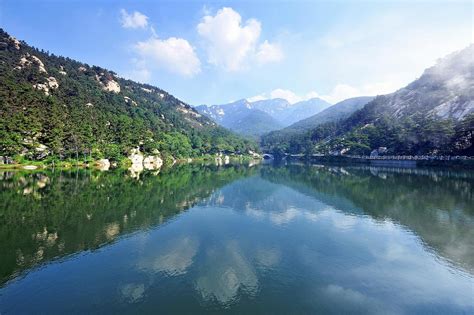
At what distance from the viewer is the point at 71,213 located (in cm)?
3447

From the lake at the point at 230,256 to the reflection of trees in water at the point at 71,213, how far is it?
0.16 meters

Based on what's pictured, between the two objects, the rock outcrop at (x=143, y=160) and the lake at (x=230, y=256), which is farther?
the rock outcrop at (x=143, y=160)

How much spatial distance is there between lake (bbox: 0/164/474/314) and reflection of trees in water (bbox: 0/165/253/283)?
158 millimetres

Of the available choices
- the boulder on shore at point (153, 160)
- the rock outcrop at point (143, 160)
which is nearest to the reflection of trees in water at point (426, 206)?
the rock outcrop at point (143, 160)

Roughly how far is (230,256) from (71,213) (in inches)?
834

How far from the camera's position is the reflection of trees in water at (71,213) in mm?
23531

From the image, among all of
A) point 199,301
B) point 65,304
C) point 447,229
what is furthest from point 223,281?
point 447,229

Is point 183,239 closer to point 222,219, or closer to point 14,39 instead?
point 222,219

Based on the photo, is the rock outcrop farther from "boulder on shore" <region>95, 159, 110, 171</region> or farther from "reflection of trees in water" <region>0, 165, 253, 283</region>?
"reflection of trees in water" <region>0, 165, 253, 283</region>

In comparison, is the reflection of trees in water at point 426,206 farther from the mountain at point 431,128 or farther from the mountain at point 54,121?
the mountain at point 54,121

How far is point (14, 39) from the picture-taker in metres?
168

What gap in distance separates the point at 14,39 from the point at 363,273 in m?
210

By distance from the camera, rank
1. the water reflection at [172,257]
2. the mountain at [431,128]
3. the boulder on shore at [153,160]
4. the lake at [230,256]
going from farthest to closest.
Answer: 1. the boulder on shore at [153,160]
2. the mountain at [431,128]
3. the water reflection at [172,257]
4. the lake at [230,256]

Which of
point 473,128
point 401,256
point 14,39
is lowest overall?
point 401,256
